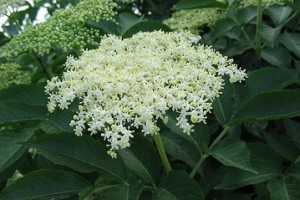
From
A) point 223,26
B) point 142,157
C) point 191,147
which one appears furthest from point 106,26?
point 142,157

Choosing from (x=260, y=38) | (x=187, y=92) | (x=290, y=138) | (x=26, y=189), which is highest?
(x=187, y=92)

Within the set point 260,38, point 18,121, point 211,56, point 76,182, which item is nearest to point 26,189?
point 76,182

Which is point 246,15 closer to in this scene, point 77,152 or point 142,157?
point 142,157

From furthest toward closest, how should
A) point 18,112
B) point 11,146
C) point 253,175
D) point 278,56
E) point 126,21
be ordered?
point 126,21
point 278,56
point 18,112
point 11,146
point 253,175

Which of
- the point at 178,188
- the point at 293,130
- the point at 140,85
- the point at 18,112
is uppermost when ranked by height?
the point at 140,85

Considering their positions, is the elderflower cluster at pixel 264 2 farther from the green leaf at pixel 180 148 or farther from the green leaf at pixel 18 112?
the green leaf at pixel 18 112

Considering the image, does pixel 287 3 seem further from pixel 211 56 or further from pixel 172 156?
pixel 172 156

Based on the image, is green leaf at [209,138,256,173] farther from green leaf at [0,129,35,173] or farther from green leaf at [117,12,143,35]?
green leaf at [117,12,143,35]
